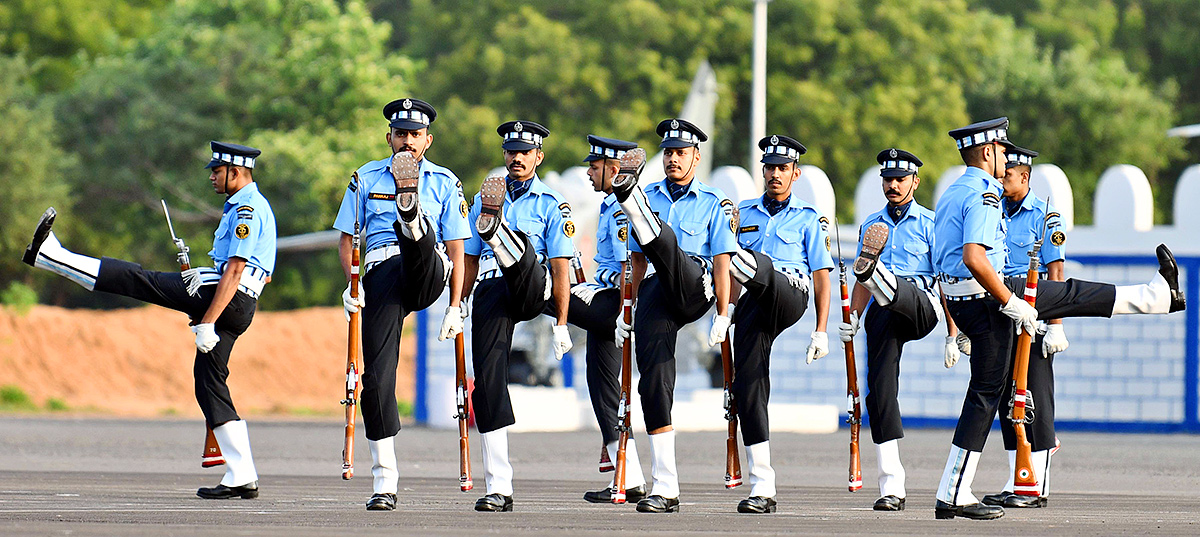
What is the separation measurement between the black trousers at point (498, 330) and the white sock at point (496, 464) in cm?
6

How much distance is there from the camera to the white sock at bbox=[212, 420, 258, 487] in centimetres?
1077

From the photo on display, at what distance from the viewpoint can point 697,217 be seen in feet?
33.9

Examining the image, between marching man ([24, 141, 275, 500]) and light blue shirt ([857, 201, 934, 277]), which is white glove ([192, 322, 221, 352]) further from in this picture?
light blue shirt ([857, 201, 934, 277])

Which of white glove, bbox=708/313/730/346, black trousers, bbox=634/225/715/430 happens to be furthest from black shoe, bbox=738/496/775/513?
white glove, bbox=708/313/730/346

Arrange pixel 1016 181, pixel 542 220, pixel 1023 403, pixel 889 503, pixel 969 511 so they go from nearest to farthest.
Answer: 1. pixel 969 511
2. pixel 1023 403
3. pixel 889 503
4. pixel 542 220
5. pixel 1016 181

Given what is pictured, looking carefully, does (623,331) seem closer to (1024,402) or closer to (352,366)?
(352,366)

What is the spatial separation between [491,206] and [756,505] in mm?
2244

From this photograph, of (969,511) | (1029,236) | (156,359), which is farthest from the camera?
(156,359)

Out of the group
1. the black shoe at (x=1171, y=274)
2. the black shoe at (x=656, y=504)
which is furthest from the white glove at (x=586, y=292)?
the black shoe at (x=1171, y=274)

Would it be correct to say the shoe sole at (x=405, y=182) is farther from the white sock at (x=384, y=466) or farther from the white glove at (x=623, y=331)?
the white glove at (x=623, y=331)

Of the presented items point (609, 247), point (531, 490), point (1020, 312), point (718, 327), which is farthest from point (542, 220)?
point (1020, 312)

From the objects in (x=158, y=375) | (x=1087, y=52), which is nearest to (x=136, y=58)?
(x=158, y=375)

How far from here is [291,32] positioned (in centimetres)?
4603

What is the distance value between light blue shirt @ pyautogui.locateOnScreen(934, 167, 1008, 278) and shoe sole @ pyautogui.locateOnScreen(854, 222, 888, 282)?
381mm
